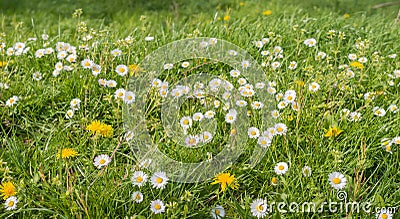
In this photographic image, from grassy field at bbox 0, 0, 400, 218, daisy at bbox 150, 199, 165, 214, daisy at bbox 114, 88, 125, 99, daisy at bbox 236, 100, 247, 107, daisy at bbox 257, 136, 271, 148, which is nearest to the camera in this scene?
daisy at bbox 150, 199, 165, 214

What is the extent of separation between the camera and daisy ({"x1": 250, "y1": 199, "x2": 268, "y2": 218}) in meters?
1.89

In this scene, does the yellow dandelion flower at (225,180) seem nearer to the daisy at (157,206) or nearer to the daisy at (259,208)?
the daisy at (259,208)

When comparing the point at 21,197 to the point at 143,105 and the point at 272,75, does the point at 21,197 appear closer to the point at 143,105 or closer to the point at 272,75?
the point at 143,105

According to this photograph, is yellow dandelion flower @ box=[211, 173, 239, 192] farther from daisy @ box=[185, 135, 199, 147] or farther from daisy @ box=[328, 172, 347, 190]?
daisy @ box=[328, 172, 347, 190]

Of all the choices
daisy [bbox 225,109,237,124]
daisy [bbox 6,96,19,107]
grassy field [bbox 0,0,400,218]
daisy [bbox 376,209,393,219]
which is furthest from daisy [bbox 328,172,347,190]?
daisy [bbox 6,96,19,107]

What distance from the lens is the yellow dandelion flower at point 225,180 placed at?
6.46 feet

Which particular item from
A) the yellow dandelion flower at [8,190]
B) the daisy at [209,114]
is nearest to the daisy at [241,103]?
the daisy at [209,114]

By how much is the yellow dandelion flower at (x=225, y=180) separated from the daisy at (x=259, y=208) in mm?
122

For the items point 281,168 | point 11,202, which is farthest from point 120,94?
point 281,168

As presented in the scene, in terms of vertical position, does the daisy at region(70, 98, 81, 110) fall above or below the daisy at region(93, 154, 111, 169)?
above

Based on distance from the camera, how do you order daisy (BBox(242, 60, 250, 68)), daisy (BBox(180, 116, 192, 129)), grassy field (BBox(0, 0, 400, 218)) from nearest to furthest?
grassy field (BBox(0, 0, 400, 218)), daisy (BBox(180, 116, 192, 129)), daisy (BBox(242, 60, 250, 68))

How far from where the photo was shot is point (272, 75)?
Answer: 272cm

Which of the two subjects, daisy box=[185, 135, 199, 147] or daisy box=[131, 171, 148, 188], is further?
daisy box=[185, 135, 199, 147]

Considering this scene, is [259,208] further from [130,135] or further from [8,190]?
[8,190]
